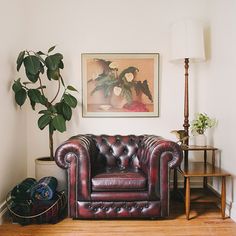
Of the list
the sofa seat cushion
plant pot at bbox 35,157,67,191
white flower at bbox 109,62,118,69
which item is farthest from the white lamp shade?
plant pot at bbox 35,157,67,191

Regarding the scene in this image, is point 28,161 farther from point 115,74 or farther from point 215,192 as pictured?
point 215,192

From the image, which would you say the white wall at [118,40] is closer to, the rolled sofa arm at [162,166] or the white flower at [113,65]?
the white flower at [113,65]

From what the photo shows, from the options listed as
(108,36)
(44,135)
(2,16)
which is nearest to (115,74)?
(108,36)

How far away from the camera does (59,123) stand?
3178 millimetres

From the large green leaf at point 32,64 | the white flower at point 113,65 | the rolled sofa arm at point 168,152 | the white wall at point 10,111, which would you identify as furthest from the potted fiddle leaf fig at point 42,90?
the rolled sofa arm at point 168,152

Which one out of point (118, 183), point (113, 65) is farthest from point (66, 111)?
point (118, 183)

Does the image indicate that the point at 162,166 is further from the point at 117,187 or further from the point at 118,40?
the point at 118,40

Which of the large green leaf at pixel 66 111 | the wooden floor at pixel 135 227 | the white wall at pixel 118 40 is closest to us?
the wooden floor at pixel 135 227

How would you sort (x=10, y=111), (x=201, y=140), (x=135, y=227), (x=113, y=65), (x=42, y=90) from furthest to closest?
(x=113, y=65), (x=42, y=90), (x=201, y=140), (x=10, y=111), (x=135, y=227)

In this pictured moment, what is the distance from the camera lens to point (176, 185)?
135 inches

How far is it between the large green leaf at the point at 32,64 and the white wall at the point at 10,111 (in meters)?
0.18

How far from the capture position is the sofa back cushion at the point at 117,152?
3.23 meters

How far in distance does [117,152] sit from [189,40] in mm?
1500

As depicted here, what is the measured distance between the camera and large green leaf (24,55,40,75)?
3080mm
